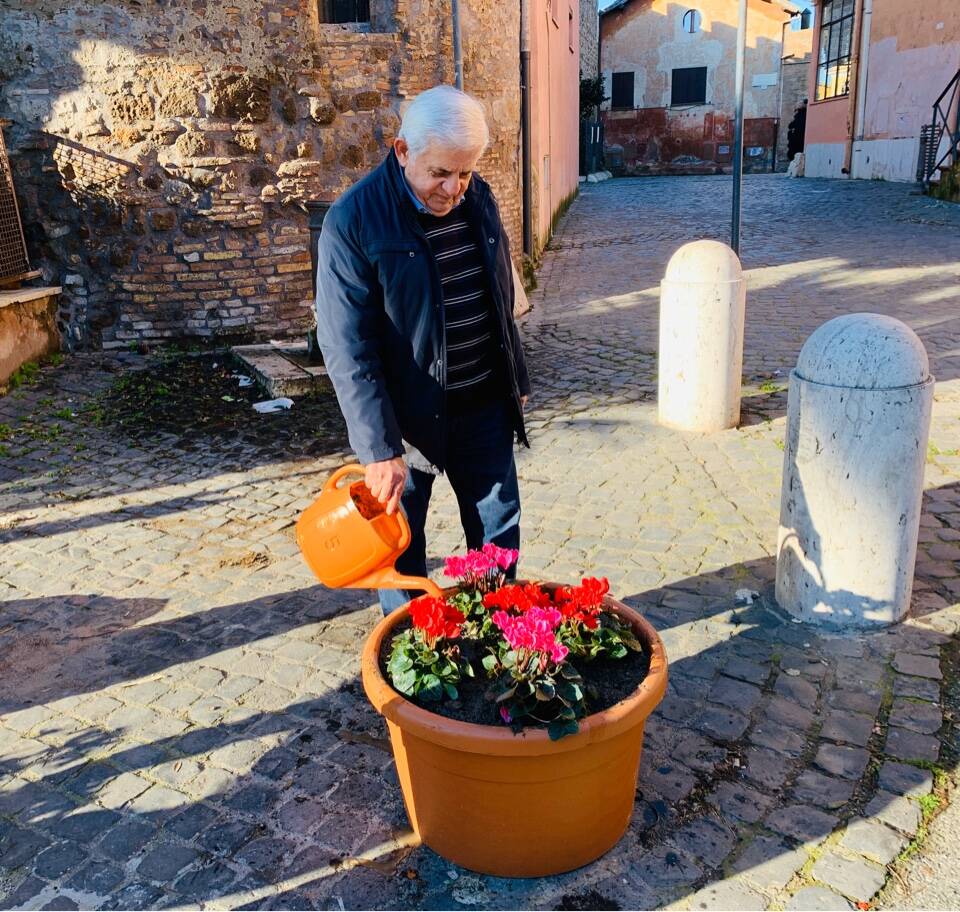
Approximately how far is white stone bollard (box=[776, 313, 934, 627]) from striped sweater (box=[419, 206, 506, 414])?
Answer: 1.33 m

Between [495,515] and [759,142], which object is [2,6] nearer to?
[495,515]

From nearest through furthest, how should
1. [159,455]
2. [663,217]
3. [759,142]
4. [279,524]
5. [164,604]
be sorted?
[164,604] → [279,524] → [159,455] → [663,217] → [759,142]

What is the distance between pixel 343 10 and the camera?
904cm

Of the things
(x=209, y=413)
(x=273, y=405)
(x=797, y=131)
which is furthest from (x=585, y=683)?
(x=797, y=131)

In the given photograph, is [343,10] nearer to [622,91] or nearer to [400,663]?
[400,663]

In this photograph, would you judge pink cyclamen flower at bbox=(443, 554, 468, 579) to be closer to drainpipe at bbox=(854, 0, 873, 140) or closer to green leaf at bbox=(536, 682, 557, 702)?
green leaf at bbox=(536, 682, 557, 702)

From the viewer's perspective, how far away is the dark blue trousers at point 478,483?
3051 millimetres

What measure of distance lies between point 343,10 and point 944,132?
15.1 m

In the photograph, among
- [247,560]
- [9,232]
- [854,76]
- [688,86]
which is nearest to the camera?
[247,560]

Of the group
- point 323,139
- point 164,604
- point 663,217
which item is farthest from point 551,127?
point 164,604

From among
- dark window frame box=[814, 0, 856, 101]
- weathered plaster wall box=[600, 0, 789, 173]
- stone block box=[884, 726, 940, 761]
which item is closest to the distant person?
weathered plaster wall box=[600, 0, 789, 173]

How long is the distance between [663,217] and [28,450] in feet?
47.3

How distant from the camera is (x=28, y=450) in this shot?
6023mm

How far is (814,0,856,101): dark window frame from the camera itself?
2455 centimetres
